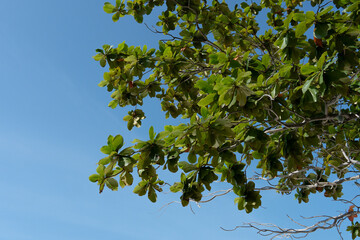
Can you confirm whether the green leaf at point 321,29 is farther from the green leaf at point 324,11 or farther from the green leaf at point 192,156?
the green leaf at point 192,156

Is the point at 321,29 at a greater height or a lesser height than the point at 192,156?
greater

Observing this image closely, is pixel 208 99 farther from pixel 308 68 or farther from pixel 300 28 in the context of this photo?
pixel 300 28

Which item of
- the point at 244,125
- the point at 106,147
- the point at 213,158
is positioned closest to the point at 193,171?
the point at 213,158

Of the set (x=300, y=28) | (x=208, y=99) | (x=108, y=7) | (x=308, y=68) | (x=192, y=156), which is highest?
(x=108, y=7)

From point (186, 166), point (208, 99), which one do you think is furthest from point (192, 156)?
point (208, 99)

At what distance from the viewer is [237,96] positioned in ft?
7.43

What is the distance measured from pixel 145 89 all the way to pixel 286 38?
6.35 ft

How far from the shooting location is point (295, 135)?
3.06m

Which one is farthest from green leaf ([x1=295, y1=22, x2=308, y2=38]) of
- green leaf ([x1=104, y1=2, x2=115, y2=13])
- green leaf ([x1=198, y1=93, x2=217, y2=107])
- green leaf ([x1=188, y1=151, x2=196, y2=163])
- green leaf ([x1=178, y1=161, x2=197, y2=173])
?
Result: green leaf ([x1=104, y1=2, x2=115, y2=13])

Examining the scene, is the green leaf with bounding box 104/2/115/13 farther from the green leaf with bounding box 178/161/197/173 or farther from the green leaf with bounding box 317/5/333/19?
the green leaf with bounding box 317/5/333/19

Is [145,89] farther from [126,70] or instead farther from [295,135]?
[295,135]

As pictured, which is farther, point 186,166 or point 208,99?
point 186,166

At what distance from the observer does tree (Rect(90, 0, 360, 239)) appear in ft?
7.89

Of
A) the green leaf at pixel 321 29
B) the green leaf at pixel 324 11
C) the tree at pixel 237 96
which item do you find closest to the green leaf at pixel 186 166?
the tree at pixel 237 96
